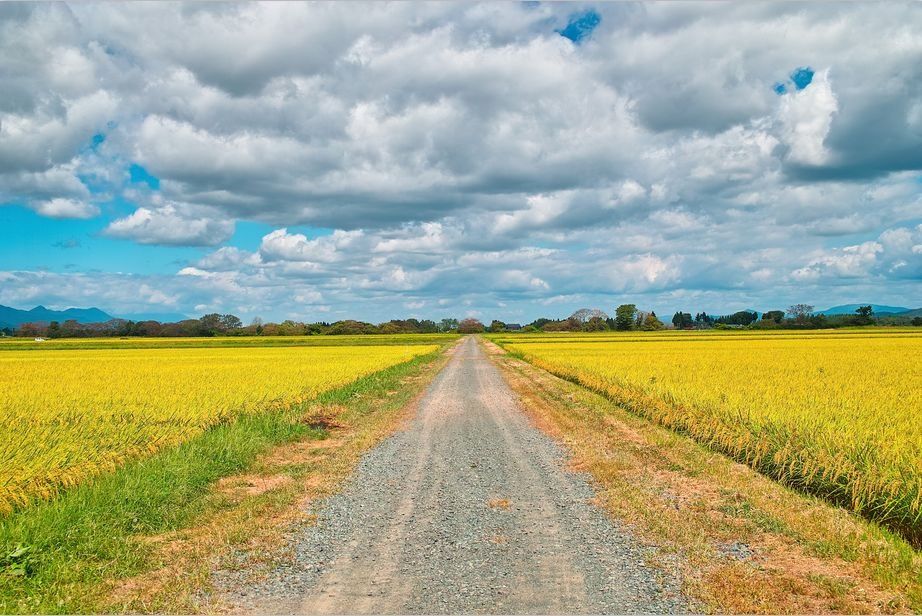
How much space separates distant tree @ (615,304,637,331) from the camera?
632ft

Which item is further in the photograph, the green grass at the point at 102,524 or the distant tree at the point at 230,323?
the distant tree at the point at 230,323

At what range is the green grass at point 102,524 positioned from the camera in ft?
20.1

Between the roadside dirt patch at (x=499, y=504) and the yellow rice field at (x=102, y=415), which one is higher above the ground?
the yellow rice field at (x=102, y=415)

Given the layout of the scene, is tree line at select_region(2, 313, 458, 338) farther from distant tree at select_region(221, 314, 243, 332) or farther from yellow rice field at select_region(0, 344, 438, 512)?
yellow rice field at select_region(0, 344, 438, 512)

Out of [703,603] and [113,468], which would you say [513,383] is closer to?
[113,468]

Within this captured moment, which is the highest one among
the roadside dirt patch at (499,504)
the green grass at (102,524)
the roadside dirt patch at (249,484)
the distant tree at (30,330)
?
the distant tree at (30,330)

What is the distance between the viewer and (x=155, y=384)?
21297 millimetres

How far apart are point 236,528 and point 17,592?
2500 millimetres

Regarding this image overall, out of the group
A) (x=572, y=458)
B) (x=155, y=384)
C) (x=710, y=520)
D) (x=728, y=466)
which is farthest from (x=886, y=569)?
(x=155, y=384)

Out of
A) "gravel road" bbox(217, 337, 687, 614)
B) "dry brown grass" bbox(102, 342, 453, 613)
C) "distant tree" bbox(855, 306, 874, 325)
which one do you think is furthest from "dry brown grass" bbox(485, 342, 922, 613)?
"distant tree" bbox(855, 306, 874, 325)

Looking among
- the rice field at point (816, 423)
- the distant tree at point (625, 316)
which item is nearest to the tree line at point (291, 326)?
the distant tree at point (625, 316)

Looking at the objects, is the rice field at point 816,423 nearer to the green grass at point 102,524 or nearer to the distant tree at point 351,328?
the green grass at point 102,524

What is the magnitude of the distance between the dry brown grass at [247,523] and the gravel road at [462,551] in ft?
1.08

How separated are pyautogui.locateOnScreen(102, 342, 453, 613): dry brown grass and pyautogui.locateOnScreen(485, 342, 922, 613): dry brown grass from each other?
4842 millimetres
